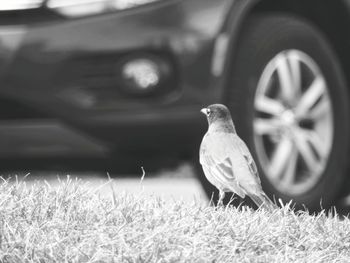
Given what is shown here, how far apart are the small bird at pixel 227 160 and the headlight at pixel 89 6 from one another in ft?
4.96

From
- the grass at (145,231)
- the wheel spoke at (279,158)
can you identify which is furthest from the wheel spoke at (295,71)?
the grass at (145,231)

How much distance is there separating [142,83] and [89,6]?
45 cm

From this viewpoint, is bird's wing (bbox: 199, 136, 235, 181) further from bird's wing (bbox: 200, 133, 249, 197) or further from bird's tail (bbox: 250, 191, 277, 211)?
bird's tail (bbox: 250, 191, 277, 211)

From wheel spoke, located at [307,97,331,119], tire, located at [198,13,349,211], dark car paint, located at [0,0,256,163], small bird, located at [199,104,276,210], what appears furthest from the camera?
wheel spoke, located at [307,97,331,119]

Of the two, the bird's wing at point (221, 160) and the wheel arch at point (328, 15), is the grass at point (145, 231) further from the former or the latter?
the wheel arch at point (328, 15)

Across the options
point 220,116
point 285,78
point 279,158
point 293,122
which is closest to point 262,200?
point 220,116

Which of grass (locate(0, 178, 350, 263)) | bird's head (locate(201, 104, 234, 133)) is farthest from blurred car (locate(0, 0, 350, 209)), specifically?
bird's head (locate(201, 104, 234, 133))

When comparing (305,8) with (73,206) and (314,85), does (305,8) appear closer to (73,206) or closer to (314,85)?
(314,85)

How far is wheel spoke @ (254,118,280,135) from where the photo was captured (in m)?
6.04

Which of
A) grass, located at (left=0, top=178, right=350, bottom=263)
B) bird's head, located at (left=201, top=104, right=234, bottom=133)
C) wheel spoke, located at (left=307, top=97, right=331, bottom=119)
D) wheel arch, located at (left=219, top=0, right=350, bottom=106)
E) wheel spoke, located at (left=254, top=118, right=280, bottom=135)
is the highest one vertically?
wheel arch, located at (left=219, top=0, right=350, bottom=106)

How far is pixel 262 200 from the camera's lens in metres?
4.54

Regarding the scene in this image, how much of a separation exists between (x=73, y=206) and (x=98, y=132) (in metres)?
Result: 1.37

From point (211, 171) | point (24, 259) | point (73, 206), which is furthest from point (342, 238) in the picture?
point (24, 259)

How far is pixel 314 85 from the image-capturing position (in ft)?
20.6
